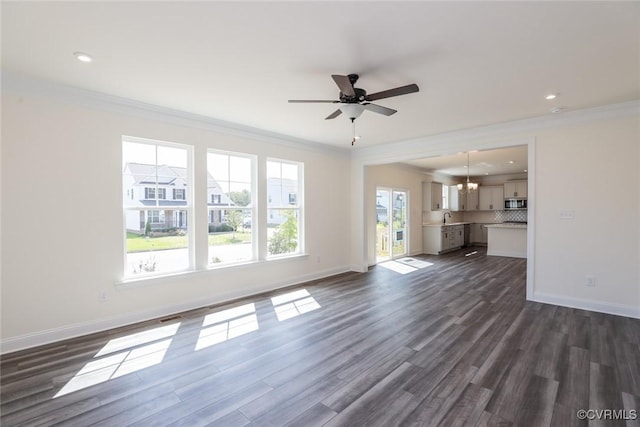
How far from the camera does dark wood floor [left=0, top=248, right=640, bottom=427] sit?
2.12 metres

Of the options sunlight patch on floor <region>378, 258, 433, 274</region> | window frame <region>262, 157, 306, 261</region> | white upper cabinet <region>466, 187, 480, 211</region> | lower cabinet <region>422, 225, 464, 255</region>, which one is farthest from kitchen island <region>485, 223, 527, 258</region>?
window frame <region>262, 157, 306, 261</region>

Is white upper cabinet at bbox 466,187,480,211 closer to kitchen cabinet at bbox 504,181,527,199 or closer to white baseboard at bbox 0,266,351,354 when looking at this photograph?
kitchen cabinet at bbox 504,181,527,199

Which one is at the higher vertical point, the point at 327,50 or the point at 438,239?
the point at 327,50

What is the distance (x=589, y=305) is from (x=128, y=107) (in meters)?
6.81

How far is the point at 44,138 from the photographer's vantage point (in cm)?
325

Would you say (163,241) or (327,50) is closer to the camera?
(327,50)

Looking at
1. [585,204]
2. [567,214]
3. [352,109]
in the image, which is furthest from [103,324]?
[585,204]

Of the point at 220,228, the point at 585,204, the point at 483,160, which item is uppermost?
the point at 483,160

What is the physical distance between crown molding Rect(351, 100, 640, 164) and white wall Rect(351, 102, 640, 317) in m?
0.01

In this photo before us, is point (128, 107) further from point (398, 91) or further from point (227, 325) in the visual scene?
point (398, 91)

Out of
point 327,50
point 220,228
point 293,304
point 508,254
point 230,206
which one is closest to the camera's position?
point 327,50

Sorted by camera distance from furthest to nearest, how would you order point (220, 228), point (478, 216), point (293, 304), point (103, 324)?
point (478, 216)
point (220, 228)
point (293, 304)
point (103, 324)

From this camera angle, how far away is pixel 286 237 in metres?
5.82

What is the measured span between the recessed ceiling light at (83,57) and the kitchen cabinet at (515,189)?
1194cm
